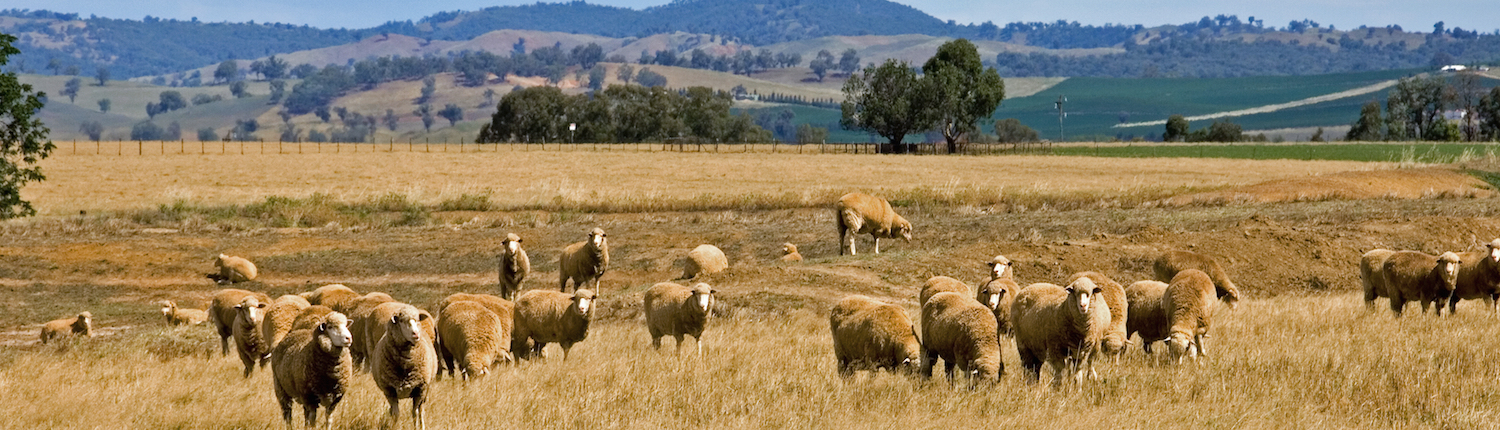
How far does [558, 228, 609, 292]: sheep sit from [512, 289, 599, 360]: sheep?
7.50 meters

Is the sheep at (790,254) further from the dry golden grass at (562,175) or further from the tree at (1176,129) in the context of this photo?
the tree at (1176,129)

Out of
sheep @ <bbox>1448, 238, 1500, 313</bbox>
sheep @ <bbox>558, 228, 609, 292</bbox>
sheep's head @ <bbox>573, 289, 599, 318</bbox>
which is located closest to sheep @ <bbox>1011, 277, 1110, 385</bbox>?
sheep's head @ <bbox>573, 289, 599, 318</bbox>

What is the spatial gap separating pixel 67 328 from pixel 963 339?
58.6 feet

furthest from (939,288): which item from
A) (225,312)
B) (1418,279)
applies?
(225,312)

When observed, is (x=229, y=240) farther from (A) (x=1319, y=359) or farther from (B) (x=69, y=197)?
(A) (x=1319, y=359)

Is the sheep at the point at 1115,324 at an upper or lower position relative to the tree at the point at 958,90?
lower

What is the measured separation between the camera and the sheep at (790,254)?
1207 inches

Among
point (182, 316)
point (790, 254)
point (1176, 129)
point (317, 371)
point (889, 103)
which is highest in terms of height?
point (889, 103)

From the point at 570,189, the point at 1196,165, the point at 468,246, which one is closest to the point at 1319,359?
the point at 468,246

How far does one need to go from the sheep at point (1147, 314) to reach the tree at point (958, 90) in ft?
297

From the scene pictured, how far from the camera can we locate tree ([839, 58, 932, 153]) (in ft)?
352

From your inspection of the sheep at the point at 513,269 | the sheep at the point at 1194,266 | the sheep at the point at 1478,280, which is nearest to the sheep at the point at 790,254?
the sheep at the point at 513,269

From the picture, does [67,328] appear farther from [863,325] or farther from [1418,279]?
[1418,279]

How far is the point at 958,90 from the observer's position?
108375 millimetres
